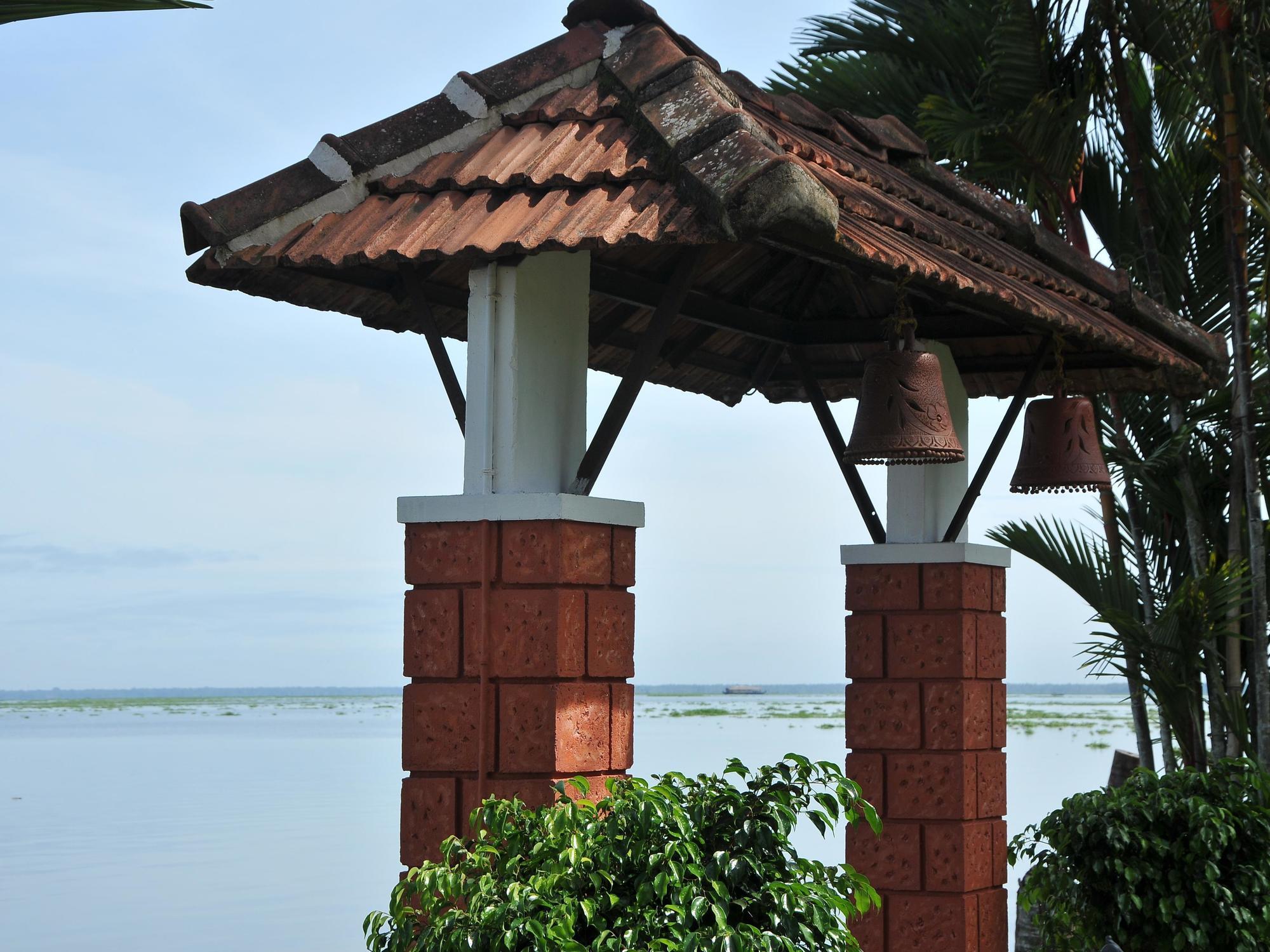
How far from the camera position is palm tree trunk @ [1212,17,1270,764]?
761 cm

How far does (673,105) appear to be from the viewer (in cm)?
421

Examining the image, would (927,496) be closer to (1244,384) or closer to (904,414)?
(904,414)

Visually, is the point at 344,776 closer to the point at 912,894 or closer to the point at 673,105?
the point at 912,894

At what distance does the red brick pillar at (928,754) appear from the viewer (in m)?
5.86

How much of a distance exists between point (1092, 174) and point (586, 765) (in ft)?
21.6

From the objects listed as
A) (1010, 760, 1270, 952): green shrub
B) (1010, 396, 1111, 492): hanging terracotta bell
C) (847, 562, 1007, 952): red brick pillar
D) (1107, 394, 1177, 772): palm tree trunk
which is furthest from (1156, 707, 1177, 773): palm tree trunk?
(1010, 396, 1111, 492): hanging terracotta bell

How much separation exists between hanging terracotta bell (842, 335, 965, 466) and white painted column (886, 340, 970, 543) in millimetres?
1219

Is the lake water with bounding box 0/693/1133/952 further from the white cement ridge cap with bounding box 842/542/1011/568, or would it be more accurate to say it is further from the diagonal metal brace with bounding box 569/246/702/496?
the diagonal metal brace with bounding box 569/246/702/496

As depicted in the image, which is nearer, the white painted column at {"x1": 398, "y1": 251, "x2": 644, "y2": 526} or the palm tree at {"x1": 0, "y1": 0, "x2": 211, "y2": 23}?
the palm tree at {"x1": 0, "y1": 0, "x2": 211, "y2": 23}

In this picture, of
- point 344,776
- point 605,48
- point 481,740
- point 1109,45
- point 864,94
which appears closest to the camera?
point 481,740

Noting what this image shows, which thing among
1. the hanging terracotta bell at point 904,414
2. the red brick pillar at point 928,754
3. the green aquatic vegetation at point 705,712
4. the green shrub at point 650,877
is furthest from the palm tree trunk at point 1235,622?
the green aquatic vegetation at point 705,712

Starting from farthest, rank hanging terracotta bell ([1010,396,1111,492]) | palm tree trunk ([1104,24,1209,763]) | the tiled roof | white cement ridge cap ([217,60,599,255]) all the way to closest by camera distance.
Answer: palm tree trunk ([1104,24,1209,763]) → hanging terracotta bell ([1010,396,1111,492]) → white cement ridge cap ([217,60,599,255]) → the tiled roof

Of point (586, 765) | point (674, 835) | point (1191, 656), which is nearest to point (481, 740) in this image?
point (586, 765)

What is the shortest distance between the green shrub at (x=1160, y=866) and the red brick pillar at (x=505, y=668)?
8.19 ft
